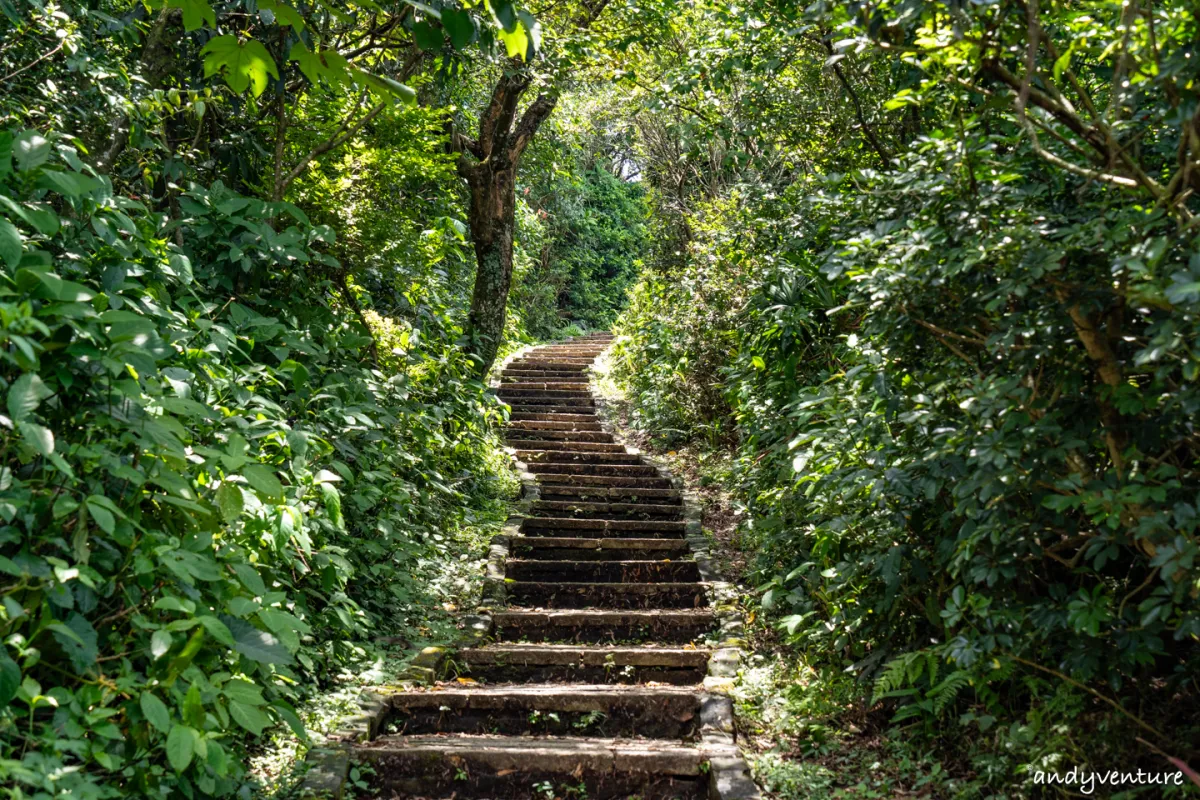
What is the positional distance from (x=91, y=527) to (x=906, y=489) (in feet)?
8.25

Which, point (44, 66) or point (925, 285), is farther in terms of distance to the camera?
point (44, 66)

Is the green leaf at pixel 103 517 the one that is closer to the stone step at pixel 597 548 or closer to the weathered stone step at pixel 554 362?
the stone step at pixel 597 548

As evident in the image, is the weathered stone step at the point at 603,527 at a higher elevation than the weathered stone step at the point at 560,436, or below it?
below

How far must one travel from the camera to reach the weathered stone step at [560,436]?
1039 cm

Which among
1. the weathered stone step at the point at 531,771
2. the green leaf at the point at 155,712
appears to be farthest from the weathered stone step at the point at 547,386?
the green leaf at the point at 155,712

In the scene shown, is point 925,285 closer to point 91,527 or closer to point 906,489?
point 906,489

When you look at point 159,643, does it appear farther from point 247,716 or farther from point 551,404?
point 551,404

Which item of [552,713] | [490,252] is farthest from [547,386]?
[552,713]

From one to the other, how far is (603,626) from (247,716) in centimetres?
316

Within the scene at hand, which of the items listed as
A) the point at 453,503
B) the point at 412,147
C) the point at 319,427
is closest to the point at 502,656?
the point at 319,427

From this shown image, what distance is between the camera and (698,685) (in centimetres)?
447

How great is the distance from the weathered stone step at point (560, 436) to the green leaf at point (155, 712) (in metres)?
8.13

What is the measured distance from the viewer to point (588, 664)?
4.79 meters

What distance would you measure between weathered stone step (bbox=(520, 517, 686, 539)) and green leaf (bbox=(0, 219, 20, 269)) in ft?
16.7
